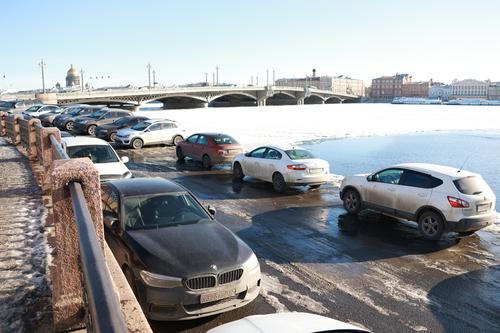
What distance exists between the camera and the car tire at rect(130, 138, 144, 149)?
2505 cm

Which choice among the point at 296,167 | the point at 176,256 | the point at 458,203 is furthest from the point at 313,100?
the point at 176,256

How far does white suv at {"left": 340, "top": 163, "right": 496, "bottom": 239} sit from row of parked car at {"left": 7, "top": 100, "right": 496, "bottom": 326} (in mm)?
21

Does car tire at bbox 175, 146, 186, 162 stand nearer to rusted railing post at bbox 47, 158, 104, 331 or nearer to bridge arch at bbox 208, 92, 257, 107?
rusted railing post at bbox 47, 158, 104, 331

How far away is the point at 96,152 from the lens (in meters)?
12.9

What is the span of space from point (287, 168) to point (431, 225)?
5.34 meters

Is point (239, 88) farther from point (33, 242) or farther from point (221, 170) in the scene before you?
point (33, 242)

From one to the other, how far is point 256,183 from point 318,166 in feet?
8.69

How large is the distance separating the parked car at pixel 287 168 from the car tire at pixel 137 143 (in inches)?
430

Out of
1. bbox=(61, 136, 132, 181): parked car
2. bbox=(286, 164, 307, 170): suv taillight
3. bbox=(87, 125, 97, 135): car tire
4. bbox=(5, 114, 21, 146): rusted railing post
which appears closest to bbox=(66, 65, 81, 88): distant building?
bbox=(87, 125, 97, 135): car tire

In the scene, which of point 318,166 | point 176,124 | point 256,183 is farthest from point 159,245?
Answer: point 176,124

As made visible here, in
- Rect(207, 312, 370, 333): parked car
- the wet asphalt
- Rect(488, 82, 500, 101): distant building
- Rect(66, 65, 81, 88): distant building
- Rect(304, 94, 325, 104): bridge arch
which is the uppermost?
Rect(66, 65, 81, 88): distant building

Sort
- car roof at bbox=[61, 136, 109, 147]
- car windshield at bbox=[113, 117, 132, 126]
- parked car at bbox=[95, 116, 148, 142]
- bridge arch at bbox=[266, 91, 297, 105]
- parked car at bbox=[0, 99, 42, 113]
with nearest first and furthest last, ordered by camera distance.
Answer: car roof at bbox=[61, 136, 109, 147]
parked car at bbox=[95, 116, 148, 142]
car windshield at bbox=[113, 117, 132, 126]
parked car at bbox=[0, 99, 42, 113]
bridge arch at bbox=[266, 91, 297, 105]

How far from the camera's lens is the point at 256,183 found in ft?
53.1

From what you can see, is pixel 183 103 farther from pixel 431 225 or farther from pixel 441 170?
pixel 431 225
